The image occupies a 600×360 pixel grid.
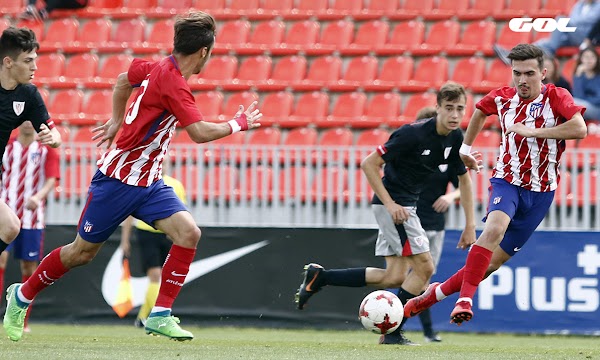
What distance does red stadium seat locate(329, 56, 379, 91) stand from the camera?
15148 mm

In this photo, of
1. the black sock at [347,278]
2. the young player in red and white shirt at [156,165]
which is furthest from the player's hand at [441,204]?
the young player in red and white shirt at [156,165]

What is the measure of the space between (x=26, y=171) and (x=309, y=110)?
17.2ft

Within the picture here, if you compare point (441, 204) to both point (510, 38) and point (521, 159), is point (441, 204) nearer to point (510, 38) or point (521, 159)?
point (521, 159)

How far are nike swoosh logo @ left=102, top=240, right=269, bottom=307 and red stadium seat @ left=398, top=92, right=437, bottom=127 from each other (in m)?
3.54

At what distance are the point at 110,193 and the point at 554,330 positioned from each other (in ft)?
18.7

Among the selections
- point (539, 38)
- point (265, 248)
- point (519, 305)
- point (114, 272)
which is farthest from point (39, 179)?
point (539, 38)

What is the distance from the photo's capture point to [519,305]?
11.2 meters

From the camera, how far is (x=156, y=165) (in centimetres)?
Answer: 738

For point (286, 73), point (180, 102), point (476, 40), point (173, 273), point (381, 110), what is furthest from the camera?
point (286, 73)

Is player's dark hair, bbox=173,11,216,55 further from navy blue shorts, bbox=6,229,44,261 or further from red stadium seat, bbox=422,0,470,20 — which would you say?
red stadium seat, bbox=422,0,470,20

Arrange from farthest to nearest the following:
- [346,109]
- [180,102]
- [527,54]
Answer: [346,109]
[527,54]
[180,102]

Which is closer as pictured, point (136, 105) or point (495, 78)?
point (136, 105)

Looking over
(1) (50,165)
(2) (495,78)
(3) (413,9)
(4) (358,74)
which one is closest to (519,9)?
(2) (495,78)

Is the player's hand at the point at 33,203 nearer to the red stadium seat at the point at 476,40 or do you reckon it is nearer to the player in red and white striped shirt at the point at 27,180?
the player in red and white striped shirt at the point at 27,180
